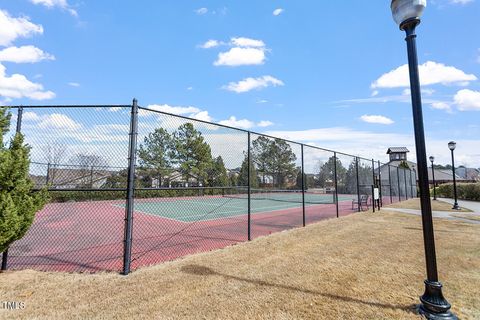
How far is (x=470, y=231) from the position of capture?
29.1ft

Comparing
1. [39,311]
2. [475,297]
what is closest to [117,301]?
[39,311]

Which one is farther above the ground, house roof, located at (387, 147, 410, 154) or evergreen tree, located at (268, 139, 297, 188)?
house roof, located at (387, 147, 410, 154)

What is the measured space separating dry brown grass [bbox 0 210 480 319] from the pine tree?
825 millimetres

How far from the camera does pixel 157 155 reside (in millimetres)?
5852

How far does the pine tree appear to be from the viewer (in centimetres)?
409

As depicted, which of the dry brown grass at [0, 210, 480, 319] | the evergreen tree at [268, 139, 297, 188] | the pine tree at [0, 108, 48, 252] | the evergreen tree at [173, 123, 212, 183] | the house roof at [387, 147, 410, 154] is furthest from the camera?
the house roof at [387, 147, 410, 154]

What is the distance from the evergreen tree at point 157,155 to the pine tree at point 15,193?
1703mm

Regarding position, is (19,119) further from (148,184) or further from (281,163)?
(281,163)

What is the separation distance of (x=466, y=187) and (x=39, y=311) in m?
→ 33.6

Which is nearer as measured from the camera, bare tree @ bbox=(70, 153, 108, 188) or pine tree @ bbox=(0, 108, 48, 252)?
pine tree @ bbox=(0, 108, 48, 252)

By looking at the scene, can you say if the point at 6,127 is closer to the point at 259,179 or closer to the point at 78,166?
the point at 78,166

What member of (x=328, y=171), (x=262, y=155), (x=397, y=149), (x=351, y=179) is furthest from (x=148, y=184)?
(x=397, y=149)

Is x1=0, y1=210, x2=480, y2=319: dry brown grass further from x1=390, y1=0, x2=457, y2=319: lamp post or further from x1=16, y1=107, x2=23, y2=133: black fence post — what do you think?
x1=16, y1=107, x2=23, y2=133: black fence post

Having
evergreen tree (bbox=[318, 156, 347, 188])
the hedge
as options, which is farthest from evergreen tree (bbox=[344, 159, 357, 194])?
the hedge
